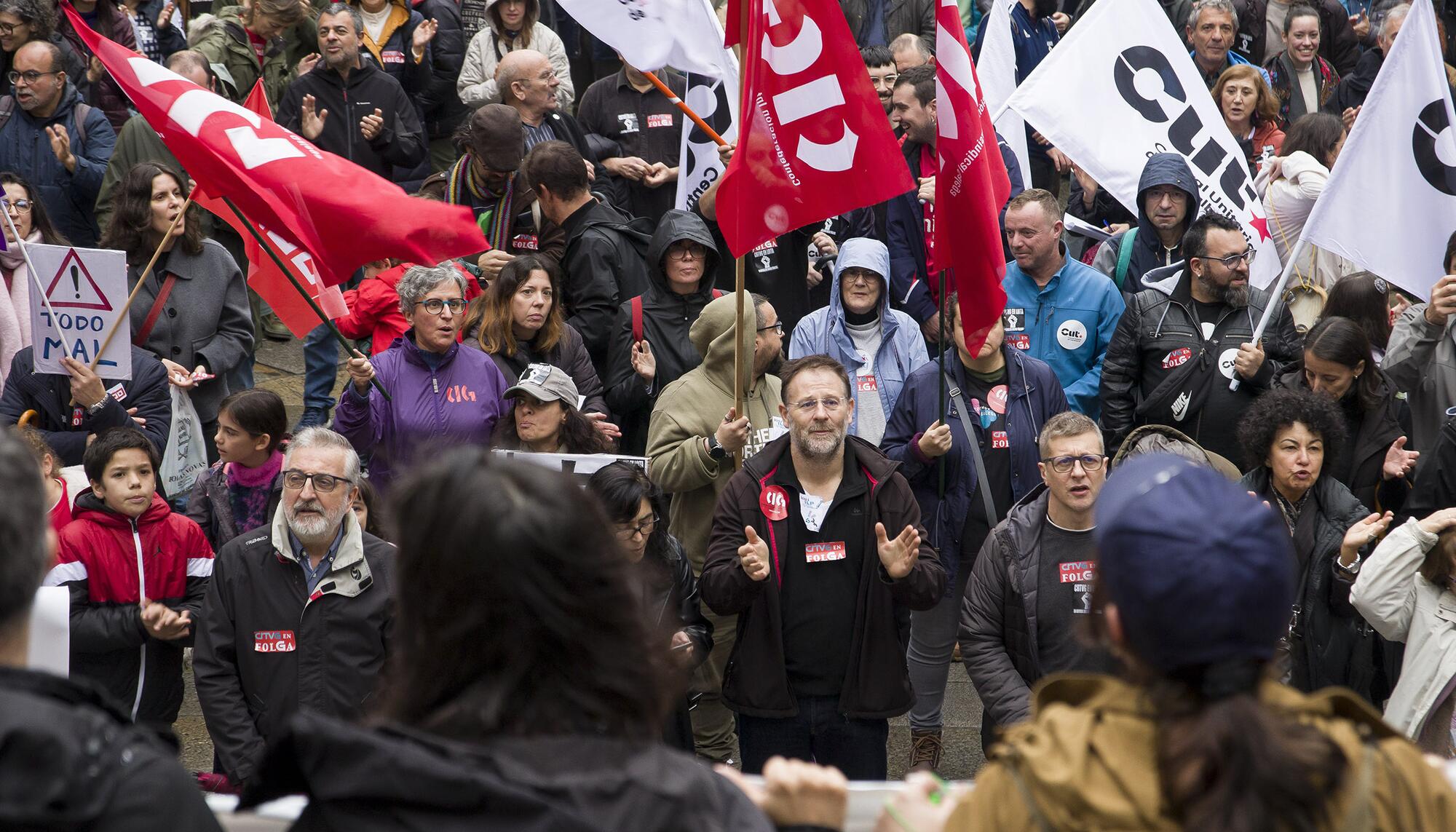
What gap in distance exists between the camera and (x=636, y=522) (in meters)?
5.40

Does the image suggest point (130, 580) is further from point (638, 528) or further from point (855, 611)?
point (855, 611)

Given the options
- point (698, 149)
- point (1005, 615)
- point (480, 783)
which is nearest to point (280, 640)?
point (1005, 615)

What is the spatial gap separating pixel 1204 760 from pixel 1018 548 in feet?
11.8

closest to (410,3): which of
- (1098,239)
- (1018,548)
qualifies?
(1098,239)

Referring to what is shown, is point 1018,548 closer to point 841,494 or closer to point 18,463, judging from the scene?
point 841,494

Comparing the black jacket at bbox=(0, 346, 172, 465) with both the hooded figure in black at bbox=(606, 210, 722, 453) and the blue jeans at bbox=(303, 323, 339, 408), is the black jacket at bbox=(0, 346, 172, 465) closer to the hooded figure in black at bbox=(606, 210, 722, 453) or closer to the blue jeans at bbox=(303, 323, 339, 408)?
the blue jeans at bbox=(303, 323, 339, 408)

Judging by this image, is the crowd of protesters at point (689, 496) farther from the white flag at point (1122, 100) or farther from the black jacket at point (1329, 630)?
the white flag at point (1122, 100)

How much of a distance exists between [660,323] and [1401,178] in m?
3.46

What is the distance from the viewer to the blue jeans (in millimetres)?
8469

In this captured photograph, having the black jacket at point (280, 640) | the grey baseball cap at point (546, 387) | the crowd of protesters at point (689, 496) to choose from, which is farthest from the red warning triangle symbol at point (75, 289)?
the black jacket at point (280, 640)

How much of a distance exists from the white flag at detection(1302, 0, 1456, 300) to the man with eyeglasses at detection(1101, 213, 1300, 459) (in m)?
0.72

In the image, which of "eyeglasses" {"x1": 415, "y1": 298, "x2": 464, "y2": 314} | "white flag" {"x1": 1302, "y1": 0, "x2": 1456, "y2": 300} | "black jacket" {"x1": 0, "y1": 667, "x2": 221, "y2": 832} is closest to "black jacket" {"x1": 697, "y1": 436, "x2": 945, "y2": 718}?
"eyeglasses" {"x1": 415, "y1": 298, "x2": 464, "y2": 314}

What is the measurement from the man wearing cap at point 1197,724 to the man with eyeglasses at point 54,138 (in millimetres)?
8396

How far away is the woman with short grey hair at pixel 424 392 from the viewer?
656cm
